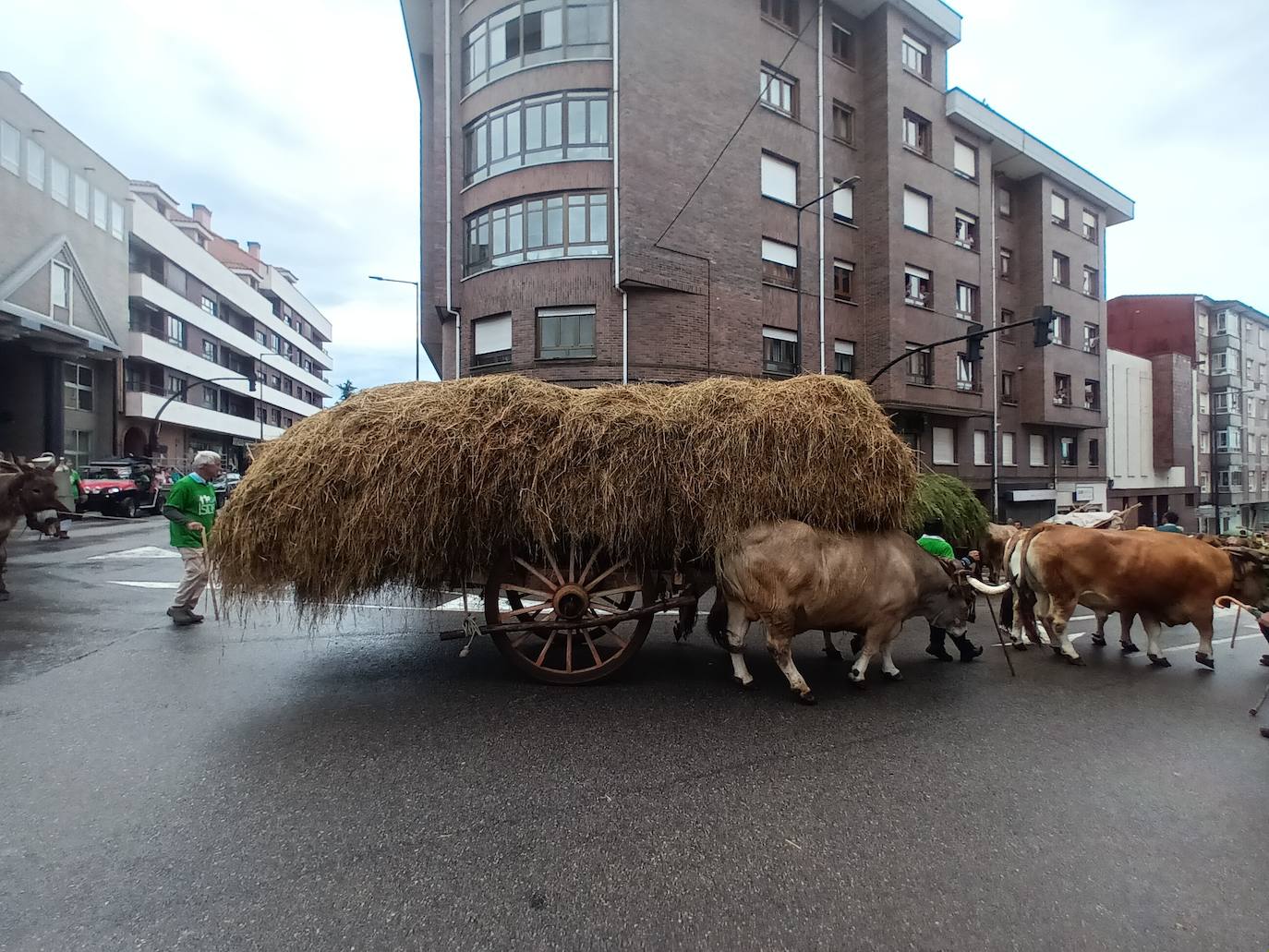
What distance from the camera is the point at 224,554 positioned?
439 centimetres

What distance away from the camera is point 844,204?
2288cm

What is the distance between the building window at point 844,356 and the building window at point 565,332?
9357 millimetres

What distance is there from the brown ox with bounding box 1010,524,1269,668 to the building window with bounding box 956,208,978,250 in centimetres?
2292

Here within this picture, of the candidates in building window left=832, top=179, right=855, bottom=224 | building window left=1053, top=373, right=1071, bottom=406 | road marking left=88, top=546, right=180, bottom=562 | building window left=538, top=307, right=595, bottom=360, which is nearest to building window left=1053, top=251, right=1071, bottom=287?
building window left=1053, top=373, right=1071, bottom=406

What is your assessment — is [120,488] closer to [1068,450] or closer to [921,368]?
[921,368]

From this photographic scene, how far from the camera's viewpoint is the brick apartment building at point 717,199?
61.3 ft

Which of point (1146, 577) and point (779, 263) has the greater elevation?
point (779, 263)

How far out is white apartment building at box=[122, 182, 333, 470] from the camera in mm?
35250

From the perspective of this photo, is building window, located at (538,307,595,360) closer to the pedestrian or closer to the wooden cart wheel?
the pedestrian

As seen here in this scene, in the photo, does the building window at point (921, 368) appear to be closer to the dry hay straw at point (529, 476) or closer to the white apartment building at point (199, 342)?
the dry hay straw at point (529, 476)

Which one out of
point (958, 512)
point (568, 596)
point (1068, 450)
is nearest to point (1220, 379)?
point (1068, 450)

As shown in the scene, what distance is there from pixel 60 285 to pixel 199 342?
15.0 meters

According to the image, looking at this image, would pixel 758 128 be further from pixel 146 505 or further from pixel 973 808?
pixel 146 505

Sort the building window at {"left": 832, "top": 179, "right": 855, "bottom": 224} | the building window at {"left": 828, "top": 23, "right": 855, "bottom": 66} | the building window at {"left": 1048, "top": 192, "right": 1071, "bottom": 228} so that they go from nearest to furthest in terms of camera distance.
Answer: the building window at {"left": 832, "top": 179, "right": 855, "bottom": 224} < the building window at {"left": 828, "top": 23, "right": 855, "bottom": 66} < the building window at {"left": 1048, "top": 192, "right": 1071, "bottom": 228}
